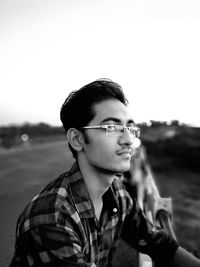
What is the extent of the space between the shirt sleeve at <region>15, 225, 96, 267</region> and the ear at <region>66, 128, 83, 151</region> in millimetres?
590

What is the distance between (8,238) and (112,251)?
1860 millimetres

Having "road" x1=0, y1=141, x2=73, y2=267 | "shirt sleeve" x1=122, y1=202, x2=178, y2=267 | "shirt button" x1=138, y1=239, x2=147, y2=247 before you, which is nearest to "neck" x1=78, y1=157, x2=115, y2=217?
"shirt sleeve" x1=122, y1=202, x2=178, y2=267

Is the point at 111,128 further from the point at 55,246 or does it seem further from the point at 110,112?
the point at 55,246

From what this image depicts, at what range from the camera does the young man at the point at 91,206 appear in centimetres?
139

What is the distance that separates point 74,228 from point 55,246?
0.59 feet

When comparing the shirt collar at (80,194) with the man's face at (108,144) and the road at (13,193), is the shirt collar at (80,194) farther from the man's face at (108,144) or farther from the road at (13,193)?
the road at (13,193)

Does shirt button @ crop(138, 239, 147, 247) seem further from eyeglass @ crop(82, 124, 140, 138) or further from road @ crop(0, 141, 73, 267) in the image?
road @ crop(0, 141, 73, 267)

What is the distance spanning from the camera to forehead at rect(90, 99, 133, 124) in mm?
1785

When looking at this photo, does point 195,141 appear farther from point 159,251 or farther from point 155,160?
point 159,251

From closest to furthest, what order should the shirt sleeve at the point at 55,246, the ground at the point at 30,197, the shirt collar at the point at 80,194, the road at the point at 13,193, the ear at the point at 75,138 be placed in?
the shirt sleeve at the point at 55,246 < the shirt collar at the point at 80,194 < the ear at the point at 75,138 < the road at the point at 13,193 < the ground at the point at 30,197

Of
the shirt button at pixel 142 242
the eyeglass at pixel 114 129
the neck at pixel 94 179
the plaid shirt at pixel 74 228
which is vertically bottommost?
the shirt button at pixel 142 242

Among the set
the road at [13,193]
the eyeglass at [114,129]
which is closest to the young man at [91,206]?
the eyeglass at [114,129]

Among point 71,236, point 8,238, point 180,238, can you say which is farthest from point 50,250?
point 180,238

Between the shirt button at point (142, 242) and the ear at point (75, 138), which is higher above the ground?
the ear at point (75, 138)
